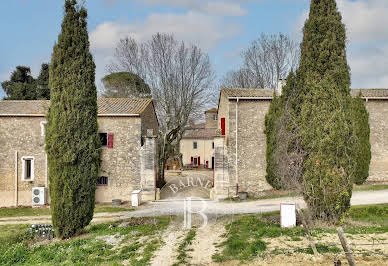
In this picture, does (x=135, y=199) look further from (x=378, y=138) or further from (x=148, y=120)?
(x=378, y=138)

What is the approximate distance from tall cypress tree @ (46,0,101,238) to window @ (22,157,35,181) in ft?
31.8

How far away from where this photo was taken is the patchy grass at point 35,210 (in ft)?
60.1

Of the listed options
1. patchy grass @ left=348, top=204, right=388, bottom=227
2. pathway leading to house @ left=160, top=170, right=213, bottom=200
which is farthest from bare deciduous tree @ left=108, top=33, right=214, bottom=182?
patchy grass @ left=348, top=204, right=388, bottom=227

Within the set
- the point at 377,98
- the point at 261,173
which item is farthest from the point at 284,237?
the point at 377,98

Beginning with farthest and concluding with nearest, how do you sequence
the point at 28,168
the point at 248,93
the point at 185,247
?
the point at 248,93 < the point at 28,168 < the point at 185,247

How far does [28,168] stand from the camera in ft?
70.7

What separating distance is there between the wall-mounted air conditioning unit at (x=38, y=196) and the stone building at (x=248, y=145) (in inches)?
409

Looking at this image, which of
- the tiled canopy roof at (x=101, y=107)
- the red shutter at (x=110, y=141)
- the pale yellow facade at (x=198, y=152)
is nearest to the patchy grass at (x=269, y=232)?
the red shutter at (x=110, y=141)

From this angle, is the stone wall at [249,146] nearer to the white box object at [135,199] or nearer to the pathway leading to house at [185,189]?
the pathway leading to house at [185,189]

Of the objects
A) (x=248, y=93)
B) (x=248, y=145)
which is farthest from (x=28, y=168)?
(x=248, y=93)

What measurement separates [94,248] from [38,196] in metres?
12.0

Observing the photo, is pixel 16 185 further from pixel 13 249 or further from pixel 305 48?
pixel 305 48

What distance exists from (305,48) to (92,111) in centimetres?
848

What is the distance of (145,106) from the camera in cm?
2214
